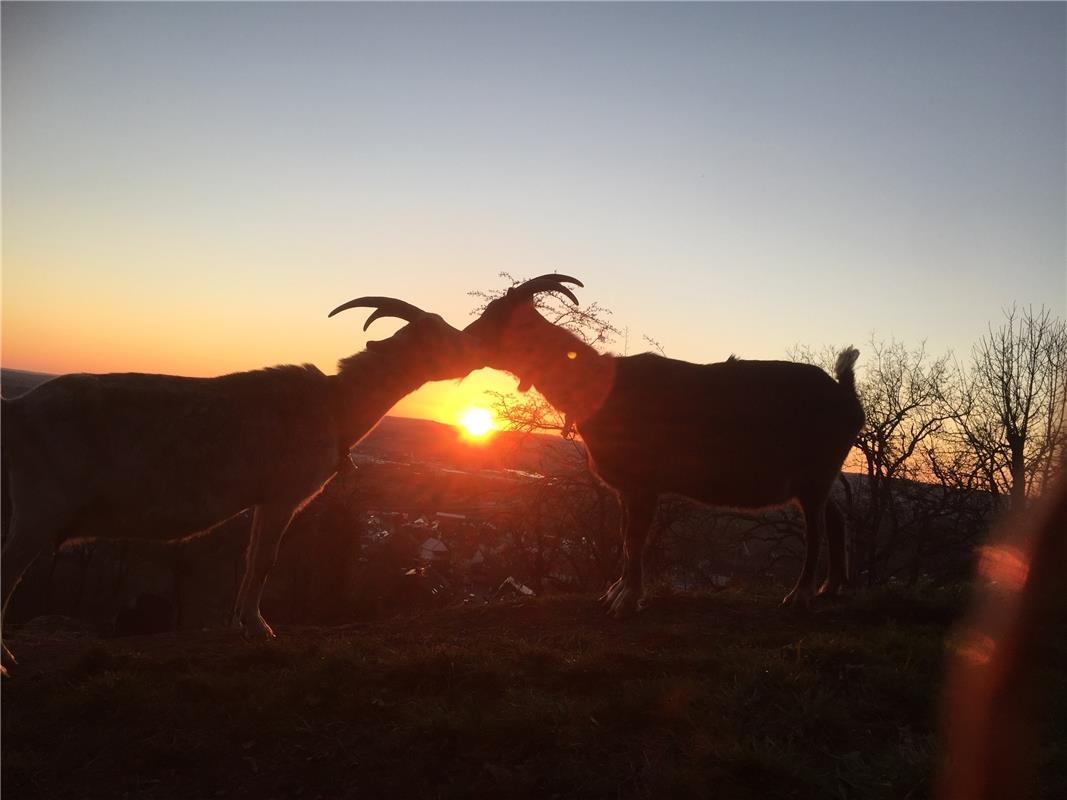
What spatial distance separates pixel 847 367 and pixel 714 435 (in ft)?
7.46

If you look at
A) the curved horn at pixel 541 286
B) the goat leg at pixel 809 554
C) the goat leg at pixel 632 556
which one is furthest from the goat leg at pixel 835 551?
the curved horn at pixel 541 286

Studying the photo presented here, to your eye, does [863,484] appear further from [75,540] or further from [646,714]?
[75,540]

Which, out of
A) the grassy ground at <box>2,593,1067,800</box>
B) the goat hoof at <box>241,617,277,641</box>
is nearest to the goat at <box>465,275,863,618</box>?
the grassy ground at <box>2,593,1067,800</box>

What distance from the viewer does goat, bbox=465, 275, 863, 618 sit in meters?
9.21

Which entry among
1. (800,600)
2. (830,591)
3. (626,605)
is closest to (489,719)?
(626,605)

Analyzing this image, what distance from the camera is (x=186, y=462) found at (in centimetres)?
753

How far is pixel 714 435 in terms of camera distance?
9.23 metres

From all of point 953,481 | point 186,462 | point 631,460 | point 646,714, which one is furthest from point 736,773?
point 953,481

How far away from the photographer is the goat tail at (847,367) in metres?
9.83

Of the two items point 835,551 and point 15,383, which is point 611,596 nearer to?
point 835,551

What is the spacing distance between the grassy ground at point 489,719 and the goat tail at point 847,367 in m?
3.51

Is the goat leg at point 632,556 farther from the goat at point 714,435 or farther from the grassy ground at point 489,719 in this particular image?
the grassy ground at point 489,719

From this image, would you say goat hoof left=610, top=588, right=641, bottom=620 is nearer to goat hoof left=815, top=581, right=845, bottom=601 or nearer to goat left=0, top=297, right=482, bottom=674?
goat hoof left=815, top=581, right=845, bottom=601

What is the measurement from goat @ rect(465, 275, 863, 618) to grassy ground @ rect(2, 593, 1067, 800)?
2.11 meters
